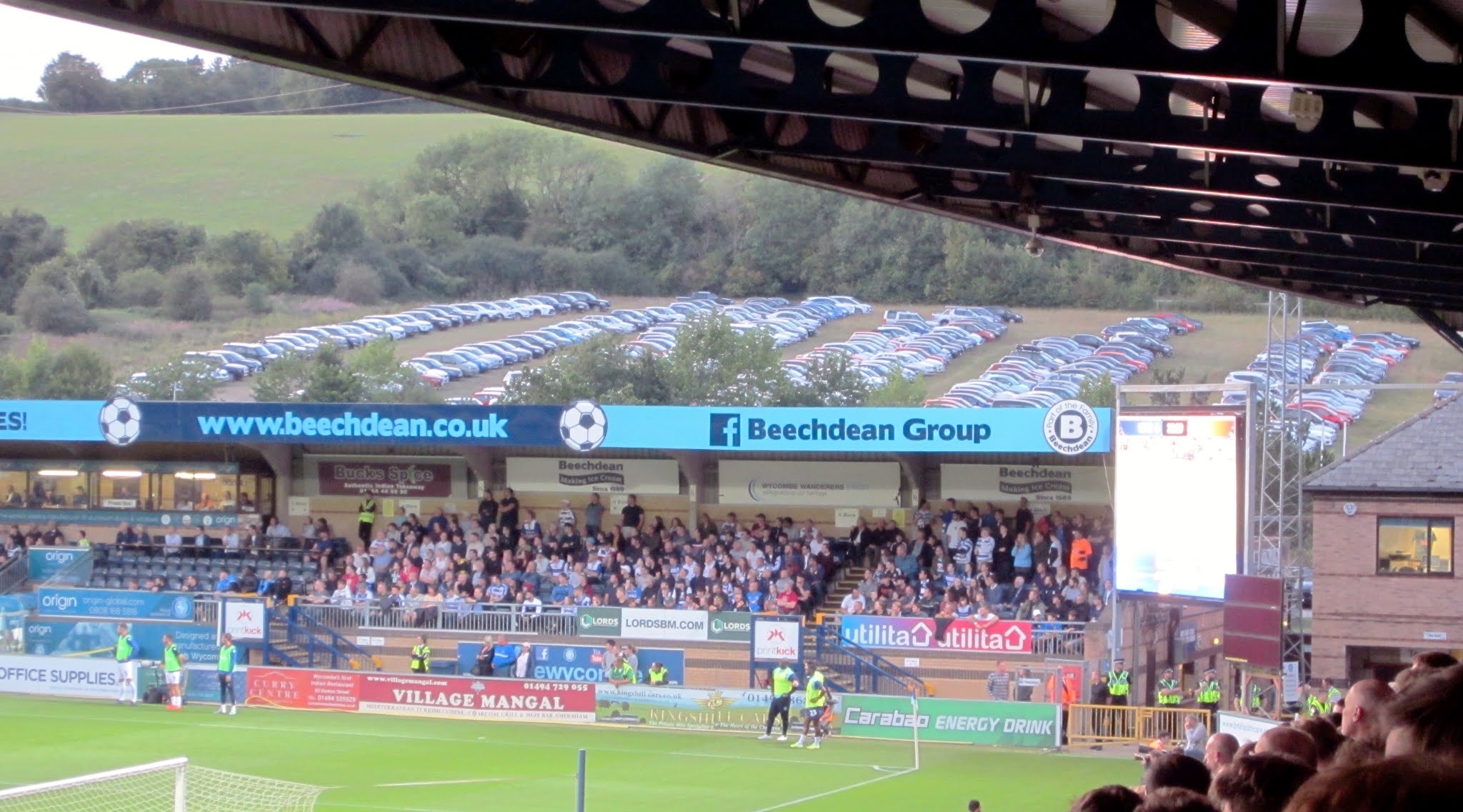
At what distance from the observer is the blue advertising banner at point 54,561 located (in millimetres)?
40438

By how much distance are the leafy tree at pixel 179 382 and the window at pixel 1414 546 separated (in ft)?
208

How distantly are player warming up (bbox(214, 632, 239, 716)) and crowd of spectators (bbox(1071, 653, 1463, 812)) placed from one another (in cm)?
2933

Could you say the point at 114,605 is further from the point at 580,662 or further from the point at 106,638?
the point at 580,662

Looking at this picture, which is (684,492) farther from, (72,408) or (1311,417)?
(1311,417)

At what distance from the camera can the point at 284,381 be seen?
273 ft

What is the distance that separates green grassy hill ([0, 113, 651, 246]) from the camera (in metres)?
130

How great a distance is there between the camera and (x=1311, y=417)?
234 feet

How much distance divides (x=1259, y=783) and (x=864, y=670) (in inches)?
1163

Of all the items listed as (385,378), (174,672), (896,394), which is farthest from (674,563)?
(385,378)

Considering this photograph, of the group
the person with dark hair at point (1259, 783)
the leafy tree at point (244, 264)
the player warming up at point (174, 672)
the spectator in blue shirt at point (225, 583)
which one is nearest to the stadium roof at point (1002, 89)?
the person with dark hair at point (1259, 783)

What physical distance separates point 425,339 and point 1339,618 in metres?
79.0

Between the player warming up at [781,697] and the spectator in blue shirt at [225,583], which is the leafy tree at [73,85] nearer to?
the spectator in blue shirt at [225,583]

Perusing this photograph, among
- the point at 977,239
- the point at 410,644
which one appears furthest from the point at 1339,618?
the point at 977,239

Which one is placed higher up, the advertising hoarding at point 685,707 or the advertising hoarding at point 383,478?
the advertising hoarding at point 383,478
